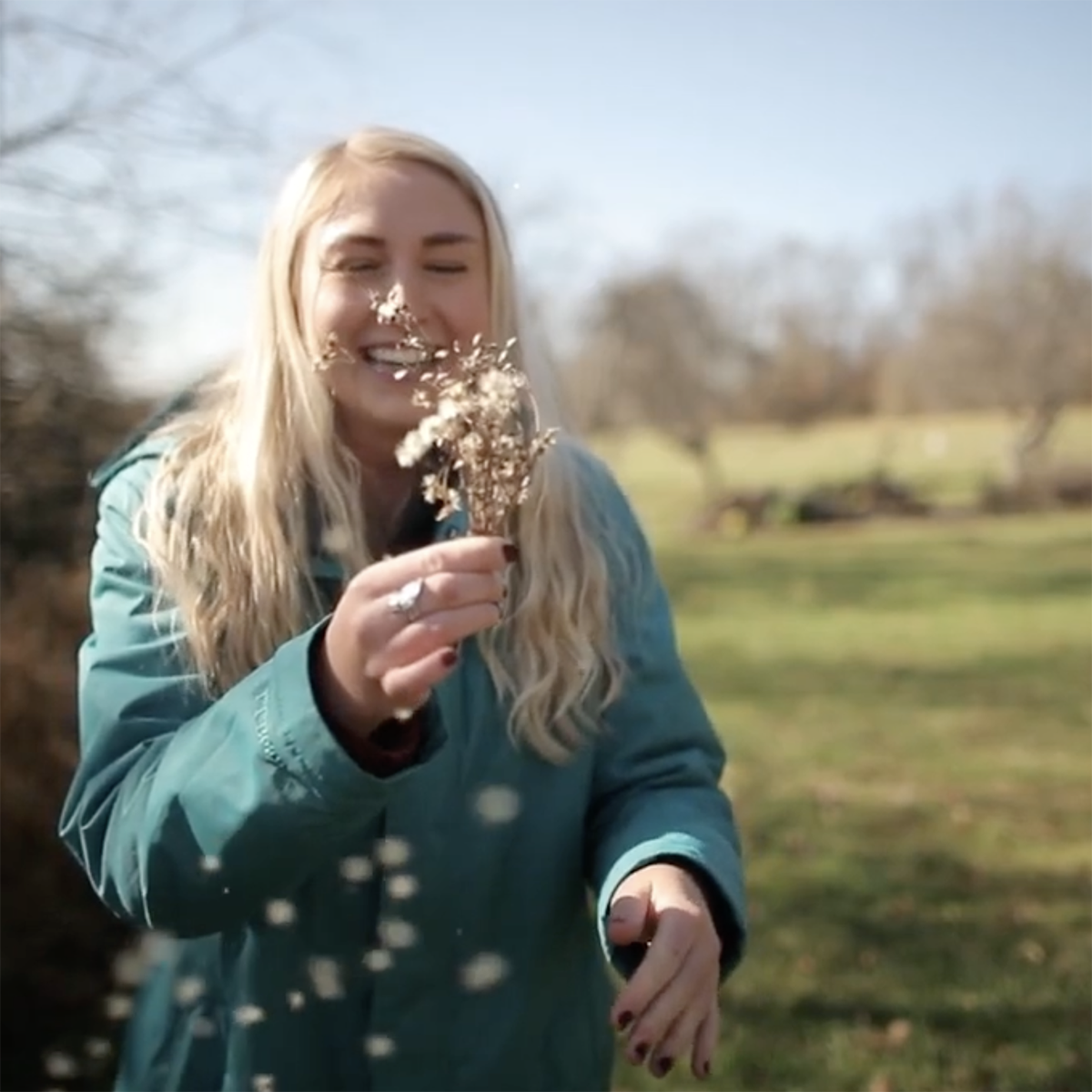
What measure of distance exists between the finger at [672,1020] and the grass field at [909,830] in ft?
5.81

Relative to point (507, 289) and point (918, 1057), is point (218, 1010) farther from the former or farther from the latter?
point (918, 1057)

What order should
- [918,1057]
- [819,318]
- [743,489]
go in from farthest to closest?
[819,318] < [743,489] < [918,1057]

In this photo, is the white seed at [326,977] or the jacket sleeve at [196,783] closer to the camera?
the jacket sleeve at [196,783]

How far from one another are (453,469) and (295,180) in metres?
0.50

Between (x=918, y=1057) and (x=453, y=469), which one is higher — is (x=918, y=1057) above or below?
below

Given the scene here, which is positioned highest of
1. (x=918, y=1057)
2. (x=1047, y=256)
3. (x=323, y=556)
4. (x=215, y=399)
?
(x=215, y=399)

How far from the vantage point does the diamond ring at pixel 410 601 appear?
128cm

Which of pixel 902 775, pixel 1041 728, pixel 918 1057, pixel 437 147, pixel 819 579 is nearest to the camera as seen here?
pixel 437 147

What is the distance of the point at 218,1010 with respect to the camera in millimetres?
1772

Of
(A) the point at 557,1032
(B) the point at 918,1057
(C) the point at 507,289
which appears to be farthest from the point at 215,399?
(B) the point at 918,1057

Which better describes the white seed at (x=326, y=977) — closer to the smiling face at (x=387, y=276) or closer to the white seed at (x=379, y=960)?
the white seed at (x=379, y=960)

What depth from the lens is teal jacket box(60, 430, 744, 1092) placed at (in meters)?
1.61

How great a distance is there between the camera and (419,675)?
1.28 m

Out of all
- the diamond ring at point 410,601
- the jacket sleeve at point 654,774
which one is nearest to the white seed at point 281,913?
the jacket sleeve at point 654,774
